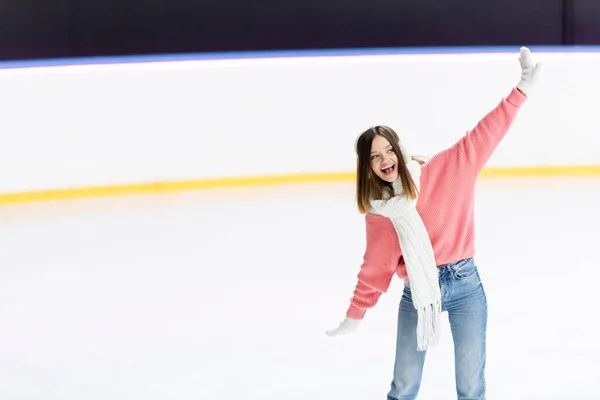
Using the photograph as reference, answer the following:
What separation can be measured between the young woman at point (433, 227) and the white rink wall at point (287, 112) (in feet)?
15.5

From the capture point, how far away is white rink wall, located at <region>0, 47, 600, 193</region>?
684cm

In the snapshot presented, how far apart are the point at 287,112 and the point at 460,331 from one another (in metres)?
4.84

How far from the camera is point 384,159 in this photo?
2213 mm

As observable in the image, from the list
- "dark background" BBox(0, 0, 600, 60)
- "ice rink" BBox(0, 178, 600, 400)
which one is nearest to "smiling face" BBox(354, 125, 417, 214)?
"ice rink" BBox(0, 178, 600, 400)

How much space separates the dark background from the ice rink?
4.57 ft

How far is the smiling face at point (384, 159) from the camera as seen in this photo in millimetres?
2209

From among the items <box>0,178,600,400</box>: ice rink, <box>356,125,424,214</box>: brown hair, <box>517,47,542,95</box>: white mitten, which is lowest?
<box>0,178,600,400</box>: ice rink

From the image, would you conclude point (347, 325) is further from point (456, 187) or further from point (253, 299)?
point (253, 299)

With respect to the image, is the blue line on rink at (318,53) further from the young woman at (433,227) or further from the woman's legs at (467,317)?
the woman's legs at (467,317)

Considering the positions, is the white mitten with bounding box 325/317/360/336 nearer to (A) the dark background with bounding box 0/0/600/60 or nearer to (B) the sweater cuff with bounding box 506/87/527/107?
(B) the sweater cuff with bounding box 506/87/527/107

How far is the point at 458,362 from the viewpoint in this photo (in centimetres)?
233

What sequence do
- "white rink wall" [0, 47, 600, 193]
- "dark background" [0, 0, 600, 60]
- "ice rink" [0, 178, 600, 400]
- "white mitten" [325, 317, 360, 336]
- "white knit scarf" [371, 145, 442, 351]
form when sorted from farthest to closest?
"dark background" [0, 0, 600, 60] → "white rink wall" [0, 47, 600, 193] → "ice rink" [0, 178, 600, 400] → "white mitten" [325, 317, 360, 336] → "white knit scarf" [371, 145, 442, 351]

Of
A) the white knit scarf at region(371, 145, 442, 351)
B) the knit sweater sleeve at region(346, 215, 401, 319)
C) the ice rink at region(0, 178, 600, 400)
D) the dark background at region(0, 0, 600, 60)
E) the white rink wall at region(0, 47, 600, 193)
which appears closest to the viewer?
the white knit scarf at region(371, 145, 442, 351)

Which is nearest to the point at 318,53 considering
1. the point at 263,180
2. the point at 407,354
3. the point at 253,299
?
the point at 263,180
